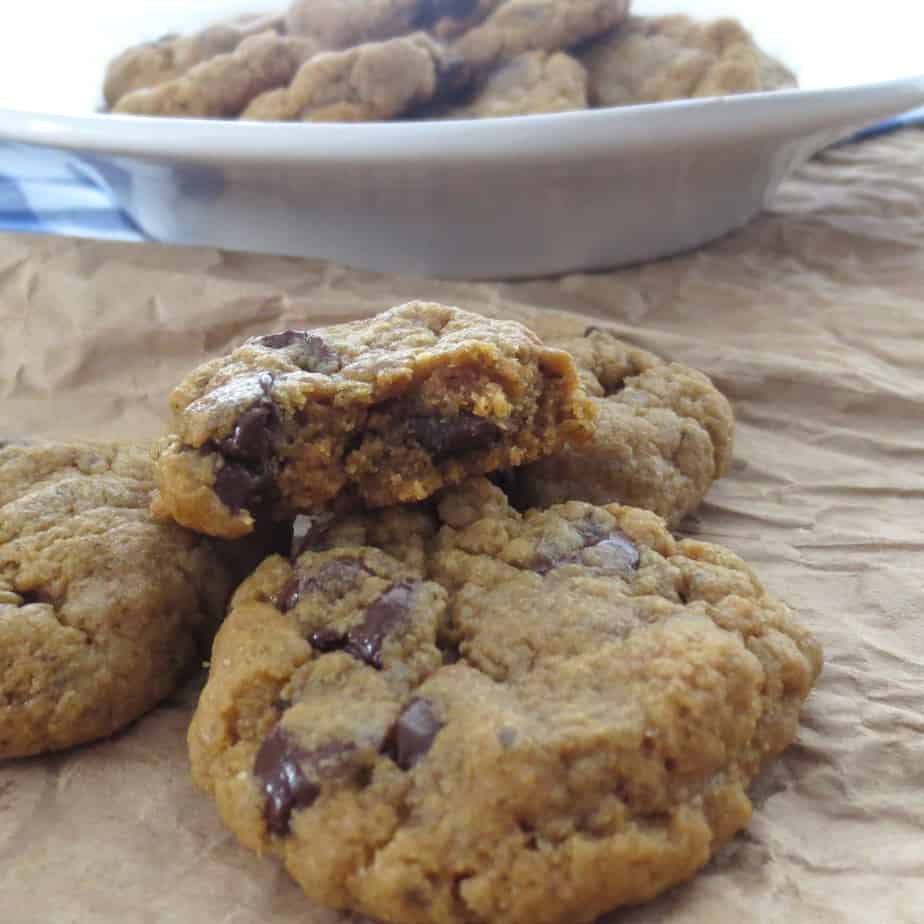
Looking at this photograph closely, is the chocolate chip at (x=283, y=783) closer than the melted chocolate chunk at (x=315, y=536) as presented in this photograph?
Yes

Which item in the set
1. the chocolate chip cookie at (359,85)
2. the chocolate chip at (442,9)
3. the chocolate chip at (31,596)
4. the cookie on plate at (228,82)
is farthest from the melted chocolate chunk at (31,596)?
the chocolate chip at (442,9)

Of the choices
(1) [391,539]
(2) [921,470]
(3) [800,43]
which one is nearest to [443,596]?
(1) [391,539]

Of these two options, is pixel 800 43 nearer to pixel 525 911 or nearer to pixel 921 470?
pixel 921 470

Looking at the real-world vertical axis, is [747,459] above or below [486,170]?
below

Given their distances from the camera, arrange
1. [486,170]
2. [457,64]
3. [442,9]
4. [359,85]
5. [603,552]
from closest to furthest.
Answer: [603,552]
[486,170]
[359,85]
[457,64]
[442,9]

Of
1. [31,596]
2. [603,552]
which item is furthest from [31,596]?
[603,552]

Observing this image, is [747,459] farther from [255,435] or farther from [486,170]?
[255,435]

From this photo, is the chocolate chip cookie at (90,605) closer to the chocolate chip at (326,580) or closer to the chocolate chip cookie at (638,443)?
the chocolate chip at (326,580)
